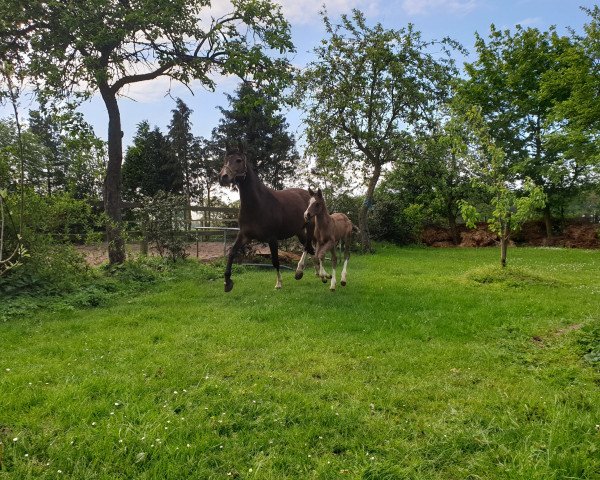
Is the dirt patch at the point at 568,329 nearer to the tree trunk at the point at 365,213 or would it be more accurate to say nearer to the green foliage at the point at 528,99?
the tree trunk at the point at 365,213

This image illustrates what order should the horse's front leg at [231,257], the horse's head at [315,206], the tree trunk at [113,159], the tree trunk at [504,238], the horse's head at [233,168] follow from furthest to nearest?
1. the tree trunk at [113,159]
2. the tree trunk at [504,238]
3. the horse's front leg at [231,257]
4. the horse's head at [315,206]
5. the horse's head at [233,168]

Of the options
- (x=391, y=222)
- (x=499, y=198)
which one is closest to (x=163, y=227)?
(x=499, y=198)

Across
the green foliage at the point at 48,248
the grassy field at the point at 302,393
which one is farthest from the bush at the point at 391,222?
the green foliage at the point at 48,248

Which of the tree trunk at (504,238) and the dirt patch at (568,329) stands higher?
the tree trunk at (504,238)

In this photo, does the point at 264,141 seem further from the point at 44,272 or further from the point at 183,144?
the point at 44,272

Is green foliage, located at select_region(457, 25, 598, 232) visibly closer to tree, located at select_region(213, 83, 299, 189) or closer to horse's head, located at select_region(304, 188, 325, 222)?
tree, located at select_region(213, 83, 299, 189)

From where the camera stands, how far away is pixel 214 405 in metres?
3.53

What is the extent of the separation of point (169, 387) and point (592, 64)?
27.0m

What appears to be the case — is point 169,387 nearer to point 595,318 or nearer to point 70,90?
point 595,318

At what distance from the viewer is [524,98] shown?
2800cm

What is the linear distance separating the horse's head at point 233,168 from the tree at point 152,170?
3052 cm

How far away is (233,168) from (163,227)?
20.5ft

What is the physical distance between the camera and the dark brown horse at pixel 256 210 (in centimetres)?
830

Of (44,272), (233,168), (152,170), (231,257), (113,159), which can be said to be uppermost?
(152,170)
